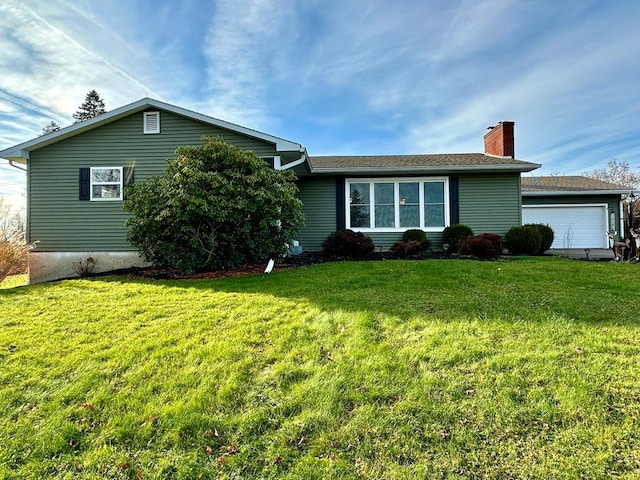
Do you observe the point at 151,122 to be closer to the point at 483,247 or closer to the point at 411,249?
the point at 411,249

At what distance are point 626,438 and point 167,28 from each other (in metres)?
11.8

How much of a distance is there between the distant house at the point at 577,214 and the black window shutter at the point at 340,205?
8928 mm

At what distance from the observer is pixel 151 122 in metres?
10.5

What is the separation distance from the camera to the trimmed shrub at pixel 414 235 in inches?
454

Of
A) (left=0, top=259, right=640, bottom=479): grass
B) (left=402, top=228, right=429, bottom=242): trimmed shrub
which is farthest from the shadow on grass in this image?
(left=402, top=228, right=429, bottom=242): trimmed shrub

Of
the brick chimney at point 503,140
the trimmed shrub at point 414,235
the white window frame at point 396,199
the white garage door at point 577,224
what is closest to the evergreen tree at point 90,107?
the white window frame at point 396,199

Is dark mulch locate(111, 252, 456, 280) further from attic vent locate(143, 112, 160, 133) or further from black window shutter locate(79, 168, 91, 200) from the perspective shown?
attic vent locate(143, 112, 160, 133)

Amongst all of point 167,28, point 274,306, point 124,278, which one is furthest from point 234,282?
point 167,28

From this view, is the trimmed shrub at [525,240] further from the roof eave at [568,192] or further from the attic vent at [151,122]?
the attic vent at [151,122]

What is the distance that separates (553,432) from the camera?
2344 millimetres

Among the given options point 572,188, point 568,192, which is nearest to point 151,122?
point 568,192

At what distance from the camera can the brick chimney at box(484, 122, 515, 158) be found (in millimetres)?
13789

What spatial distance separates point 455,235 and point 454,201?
135 centimetres

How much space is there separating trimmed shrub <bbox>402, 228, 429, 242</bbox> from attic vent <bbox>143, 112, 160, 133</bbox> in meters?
8.47
